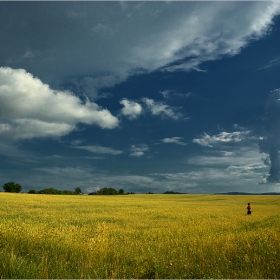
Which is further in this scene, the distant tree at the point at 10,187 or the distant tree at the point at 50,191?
the distant tree at the point at 10,187

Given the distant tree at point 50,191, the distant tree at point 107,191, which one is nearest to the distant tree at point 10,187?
the distant tree at point 50,191

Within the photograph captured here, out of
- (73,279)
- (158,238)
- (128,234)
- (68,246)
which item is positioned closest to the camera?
(73,279)

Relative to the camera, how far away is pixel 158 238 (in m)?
12.7

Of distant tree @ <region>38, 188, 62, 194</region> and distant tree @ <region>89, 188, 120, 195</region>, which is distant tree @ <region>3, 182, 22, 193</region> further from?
distant tree @ <region>89, 188, 120, 195</region>

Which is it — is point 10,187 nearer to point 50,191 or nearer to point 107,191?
point 50,191

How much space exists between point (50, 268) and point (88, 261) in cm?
115

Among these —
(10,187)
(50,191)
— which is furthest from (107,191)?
(10,187)

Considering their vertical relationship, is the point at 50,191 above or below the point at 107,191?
below

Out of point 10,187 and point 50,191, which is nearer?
point 50,191

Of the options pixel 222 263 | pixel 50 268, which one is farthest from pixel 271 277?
pixel 50 268

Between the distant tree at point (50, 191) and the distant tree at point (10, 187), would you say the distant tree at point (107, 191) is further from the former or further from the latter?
the distant tree at point (10, 187)

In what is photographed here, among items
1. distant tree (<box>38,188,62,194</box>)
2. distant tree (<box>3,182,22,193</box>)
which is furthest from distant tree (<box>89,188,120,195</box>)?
distant tree (<box>3,182,22,193</box>)

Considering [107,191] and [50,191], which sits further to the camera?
[107,191]

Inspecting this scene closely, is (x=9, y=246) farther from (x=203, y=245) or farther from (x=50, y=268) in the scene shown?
(x=203, y=245)
